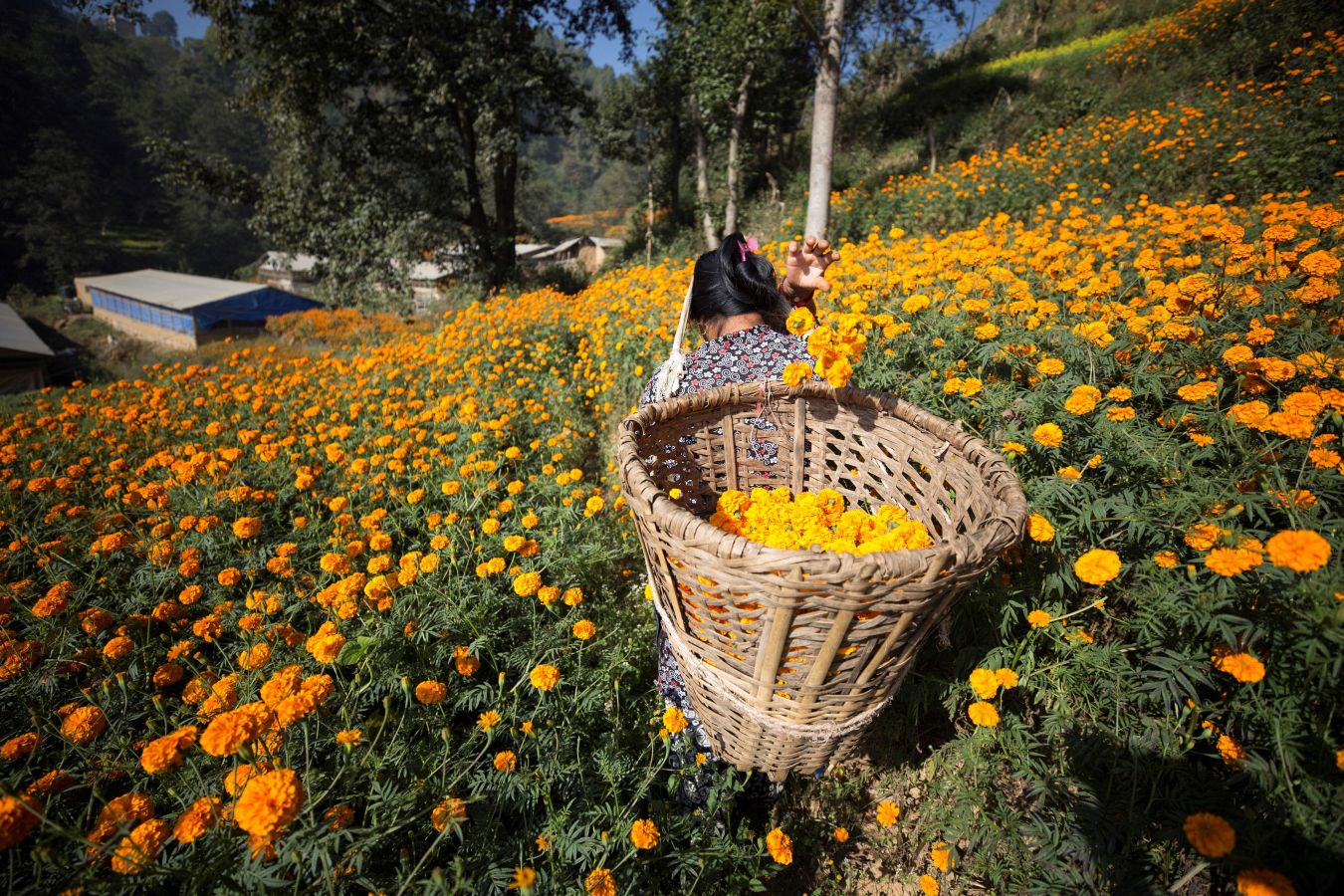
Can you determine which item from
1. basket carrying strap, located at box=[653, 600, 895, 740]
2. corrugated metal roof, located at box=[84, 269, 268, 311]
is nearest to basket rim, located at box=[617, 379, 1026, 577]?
basket carrying strap, located at box=[653, 600, 895, 740]

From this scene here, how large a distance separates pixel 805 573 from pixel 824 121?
22.5 ft

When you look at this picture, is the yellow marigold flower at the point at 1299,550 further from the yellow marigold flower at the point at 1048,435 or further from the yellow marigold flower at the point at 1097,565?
the yellow marigold flower at the point at 1048,435

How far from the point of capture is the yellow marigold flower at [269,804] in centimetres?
91

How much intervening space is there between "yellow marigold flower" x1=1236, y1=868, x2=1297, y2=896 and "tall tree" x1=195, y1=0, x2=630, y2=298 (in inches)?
463

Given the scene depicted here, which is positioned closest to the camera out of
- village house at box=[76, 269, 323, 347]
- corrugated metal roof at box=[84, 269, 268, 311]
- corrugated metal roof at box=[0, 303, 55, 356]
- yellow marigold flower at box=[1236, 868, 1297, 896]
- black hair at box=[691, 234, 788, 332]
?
yellow marigold flower at box=[1236, 868, 1297, 896]

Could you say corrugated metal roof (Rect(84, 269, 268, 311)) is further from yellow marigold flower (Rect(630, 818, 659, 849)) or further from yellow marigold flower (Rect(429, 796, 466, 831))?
yellow marigold flower (Rect(630, 818, 659, 849))

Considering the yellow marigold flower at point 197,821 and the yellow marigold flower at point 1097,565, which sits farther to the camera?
the yellow marigold flower at point 1097,565

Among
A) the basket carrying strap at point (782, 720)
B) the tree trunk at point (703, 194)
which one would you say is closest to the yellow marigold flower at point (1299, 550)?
the basket carrying strap at point (782, 720)

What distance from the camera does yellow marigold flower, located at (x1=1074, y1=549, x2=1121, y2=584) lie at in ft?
4.00

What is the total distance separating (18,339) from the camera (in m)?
16.9

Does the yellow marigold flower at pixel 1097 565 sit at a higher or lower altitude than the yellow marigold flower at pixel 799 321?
lower

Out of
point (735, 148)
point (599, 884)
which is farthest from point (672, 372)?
point (735, 148)

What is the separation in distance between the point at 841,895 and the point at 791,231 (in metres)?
9.68

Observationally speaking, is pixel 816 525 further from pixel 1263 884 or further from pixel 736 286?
pixel 736 286
